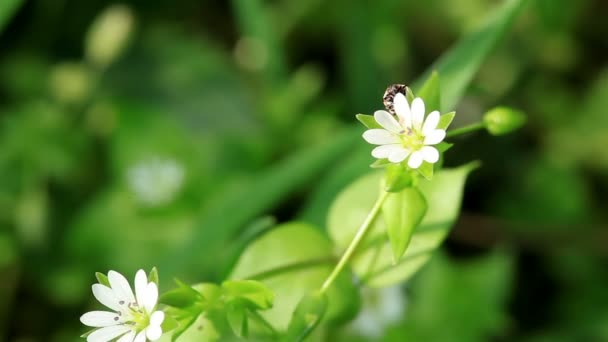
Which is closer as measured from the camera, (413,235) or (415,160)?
(415,160)

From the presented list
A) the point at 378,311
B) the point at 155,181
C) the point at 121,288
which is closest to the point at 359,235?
the point at 121,288

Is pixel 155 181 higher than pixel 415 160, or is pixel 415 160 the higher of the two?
pixel 155 181

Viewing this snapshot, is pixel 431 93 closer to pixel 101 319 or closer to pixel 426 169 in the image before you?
pixel 426 169

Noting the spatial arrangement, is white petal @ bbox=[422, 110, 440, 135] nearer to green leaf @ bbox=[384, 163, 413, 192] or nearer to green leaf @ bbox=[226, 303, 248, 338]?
green leaf @ bbox=[384, 163, 413, 192]

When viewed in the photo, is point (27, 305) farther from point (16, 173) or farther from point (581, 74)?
point (581, 74)

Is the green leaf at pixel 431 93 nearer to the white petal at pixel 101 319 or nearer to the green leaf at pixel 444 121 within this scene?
the green leaf at pixel 444 121

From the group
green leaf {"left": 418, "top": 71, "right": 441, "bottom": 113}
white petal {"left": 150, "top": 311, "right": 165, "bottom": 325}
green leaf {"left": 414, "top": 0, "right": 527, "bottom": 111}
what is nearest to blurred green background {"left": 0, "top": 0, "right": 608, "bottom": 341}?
green leaf {"left": 414, "top": 0, "right": 527, "bottom": 111}
